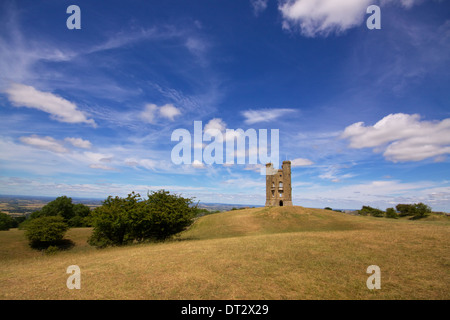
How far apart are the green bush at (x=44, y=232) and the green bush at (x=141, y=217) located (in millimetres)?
16735

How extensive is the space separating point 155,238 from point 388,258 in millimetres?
26952

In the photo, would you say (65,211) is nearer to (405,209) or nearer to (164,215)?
(164,215)

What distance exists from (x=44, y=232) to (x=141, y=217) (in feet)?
84.1

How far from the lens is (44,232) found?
38.0 m

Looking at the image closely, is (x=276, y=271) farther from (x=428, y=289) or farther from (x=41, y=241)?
(x=41, y=241)

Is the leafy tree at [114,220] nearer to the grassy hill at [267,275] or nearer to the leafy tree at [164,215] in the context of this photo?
the leafy tree at [164,215]

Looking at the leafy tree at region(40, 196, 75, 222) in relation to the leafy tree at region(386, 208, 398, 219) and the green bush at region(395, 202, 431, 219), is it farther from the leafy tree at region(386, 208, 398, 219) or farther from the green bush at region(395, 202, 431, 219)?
the green bush at region(395, 202, 431, 219)

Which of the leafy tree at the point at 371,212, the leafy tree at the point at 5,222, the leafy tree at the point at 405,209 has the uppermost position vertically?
the leafy tree at the point at 405,209

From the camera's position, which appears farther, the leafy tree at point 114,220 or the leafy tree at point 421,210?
the leafy tree at point 421,210

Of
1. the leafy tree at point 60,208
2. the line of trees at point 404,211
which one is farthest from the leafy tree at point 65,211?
the line of trees at point 404,211

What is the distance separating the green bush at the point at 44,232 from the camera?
124 ft
